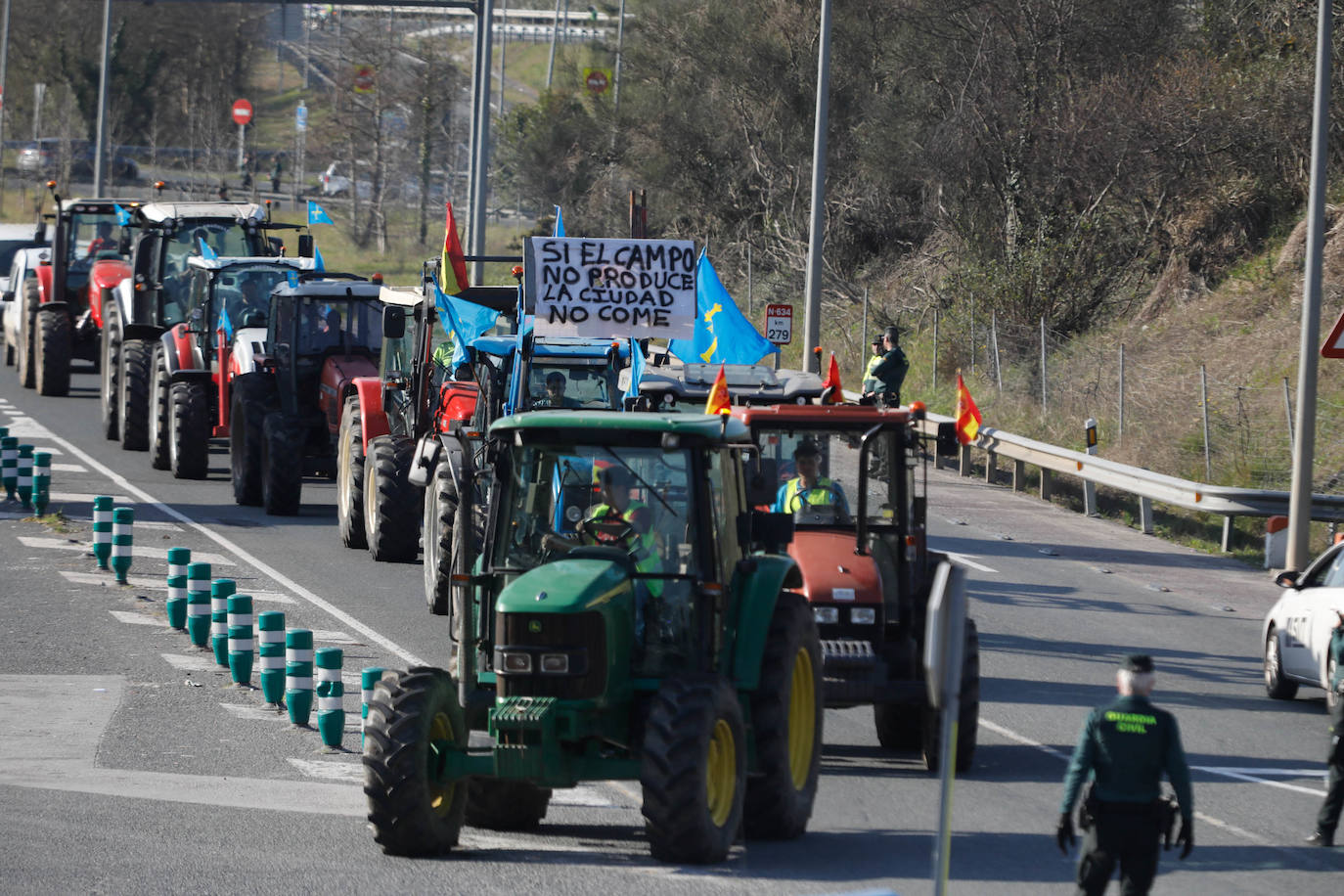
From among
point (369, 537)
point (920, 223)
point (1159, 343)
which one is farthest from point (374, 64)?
point (369, 537)

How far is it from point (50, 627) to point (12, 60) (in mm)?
71560

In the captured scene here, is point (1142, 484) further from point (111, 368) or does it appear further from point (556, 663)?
point (556, 663)

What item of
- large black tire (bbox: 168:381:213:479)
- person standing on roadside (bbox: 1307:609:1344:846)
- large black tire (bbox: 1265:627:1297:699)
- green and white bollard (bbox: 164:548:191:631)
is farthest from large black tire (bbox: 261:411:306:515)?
person standing on roadside (bbox: 1307:609:1344:846)

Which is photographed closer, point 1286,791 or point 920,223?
point 1286,791

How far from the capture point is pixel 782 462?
11.8 metres

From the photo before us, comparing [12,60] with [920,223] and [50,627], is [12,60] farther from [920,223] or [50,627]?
[50,627]

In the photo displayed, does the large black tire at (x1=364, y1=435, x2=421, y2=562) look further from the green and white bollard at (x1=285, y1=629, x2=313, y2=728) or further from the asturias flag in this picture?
the green and white bollard at (x1=285, y1=629, x2=313, y2=728)

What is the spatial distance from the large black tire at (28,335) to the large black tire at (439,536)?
17512 mm

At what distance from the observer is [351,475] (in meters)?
18.2

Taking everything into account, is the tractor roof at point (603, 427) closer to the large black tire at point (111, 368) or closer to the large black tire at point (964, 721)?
the large black tire at point (964, 721)

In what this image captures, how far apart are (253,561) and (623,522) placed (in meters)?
9.49

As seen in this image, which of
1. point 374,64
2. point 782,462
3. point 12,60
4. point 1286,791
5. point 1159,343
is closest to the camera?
point 1286,791

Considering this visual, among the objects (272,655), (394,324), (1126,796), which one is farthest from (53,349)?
(1126,796)

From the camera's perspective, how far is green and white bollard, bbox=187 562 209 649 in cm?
1417
